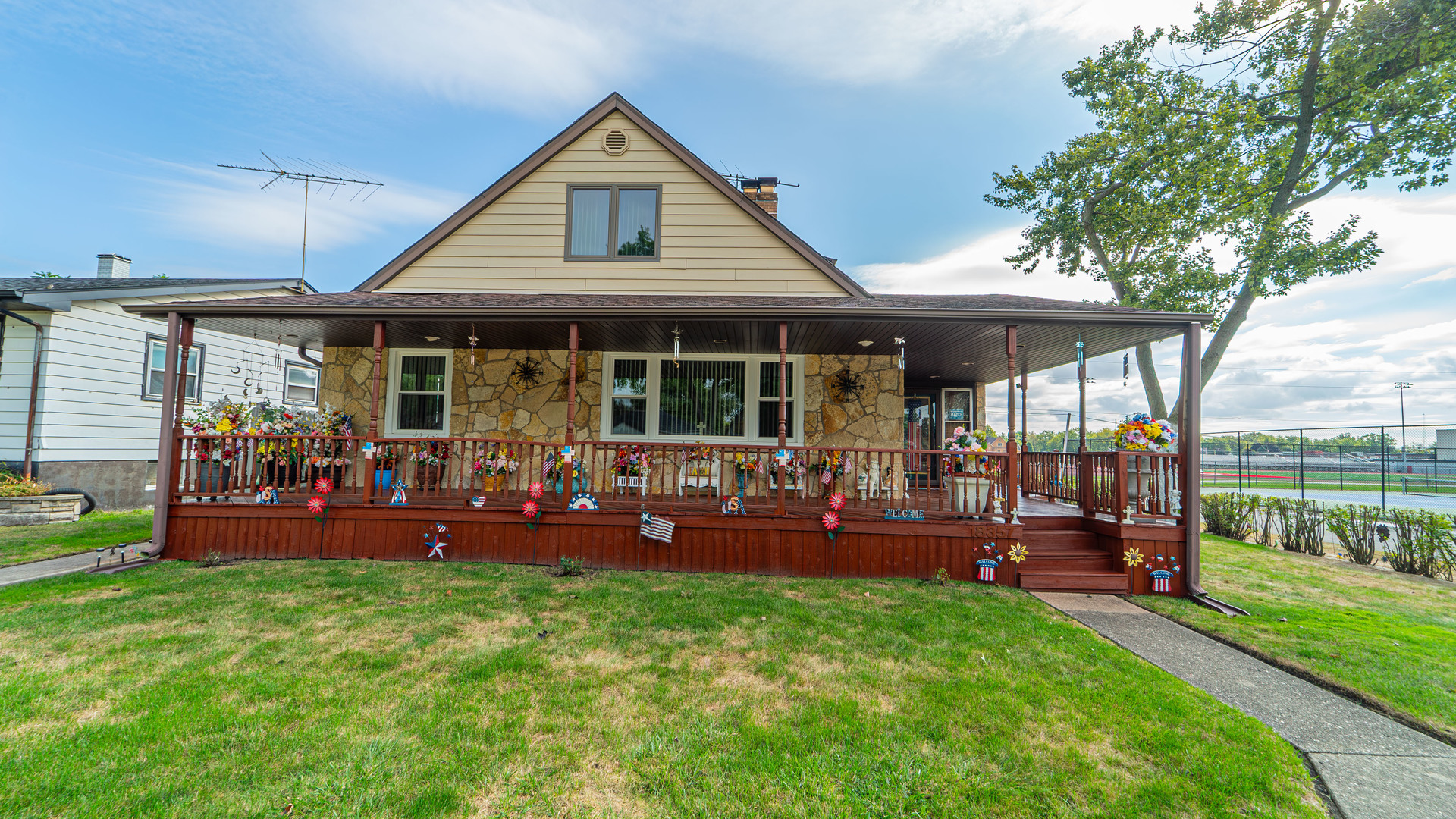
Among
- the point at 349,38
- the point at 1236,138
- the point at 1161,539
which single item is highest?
the point at 349,38

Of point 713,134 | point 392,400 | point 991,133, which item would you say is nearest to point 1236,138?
point 991,133

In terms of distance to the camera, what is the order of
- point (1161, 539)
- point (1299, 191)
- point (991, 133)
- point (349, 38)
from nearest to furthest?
point (1161, 539) < point (349, 38) < point (1299, 191) < point (991, 133)

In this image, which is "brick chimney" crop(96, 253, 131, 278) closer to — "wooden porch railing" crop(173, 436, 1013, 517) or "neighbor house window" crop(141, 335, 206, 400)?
"neighbor house window" crop(141, 335, 206, 400)

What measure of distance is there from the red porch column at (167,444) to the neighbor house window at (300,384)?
7.15 meters

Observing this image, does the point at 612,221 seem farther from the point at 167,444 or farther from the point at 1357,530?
the point at 1357,530

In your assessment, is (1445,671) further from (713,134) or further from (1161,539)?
(713,134)

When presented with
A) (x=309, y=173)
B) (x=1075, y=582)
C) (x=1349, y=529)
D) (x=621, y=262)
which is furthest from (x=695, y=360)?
(x=1349, y=529)

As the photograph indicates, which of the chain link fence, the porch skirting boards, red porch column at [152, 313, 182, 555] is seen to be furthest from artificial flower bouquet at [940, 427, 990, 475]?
the chain link fence

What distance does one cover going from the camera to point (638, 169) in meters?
9.14

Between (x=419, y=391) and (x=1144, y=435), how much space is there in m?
10.7

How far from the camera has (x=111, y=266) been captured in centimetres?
1321

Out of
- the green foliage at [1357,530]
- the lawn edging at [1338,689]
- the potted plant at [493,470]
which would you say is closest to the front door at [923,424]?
the green foliage at [1357,530]

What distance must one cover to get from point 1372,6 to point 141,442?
84.9 ft

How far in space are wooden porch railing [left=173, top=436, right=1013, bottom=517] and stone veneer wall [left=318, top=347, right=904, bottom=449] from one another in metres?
0.48
